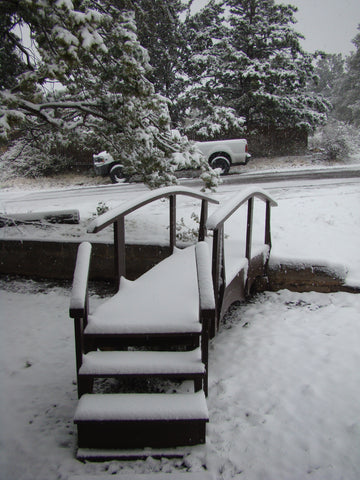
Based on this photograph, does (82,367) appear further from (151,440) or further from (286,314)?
(286,314)

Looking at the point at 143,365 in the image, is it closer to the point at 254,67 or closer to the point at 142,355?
the point at 142,355

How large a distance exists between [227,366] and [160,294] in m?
0.91

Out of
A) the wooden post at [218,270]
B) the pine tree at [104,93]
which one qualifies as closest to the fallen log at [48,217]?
the pine tree at [104,93]

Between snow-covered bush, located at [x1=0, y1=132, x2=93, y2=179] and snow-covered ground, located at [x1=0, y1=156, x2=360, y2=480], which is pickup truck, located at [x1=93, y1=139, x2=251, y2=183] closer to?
snow-covered bush, located at [x1=0, y1=132, x2=93, y2=179]

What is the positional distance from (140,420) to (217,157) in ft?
44.9

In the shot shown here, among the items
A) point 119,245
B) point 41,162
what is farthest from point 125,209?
point 41,162

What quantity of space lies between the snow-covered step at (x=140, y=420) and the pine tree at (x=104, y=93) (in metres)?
3.51

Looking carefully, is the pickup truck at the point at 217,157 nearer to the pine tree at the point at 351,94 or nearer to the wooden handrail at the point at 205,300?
the wooden handrail at the point at 205,300

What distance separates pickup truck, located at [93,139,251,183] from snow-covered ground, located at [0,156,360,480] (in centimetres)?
1007

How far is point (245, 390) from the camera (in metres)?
3.09

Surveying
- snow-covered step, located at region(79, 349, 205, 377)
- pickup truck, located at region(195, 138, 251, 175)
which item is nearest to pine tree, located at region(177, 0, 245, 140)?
pickup truck, located at region(195, 138, 251, 175)

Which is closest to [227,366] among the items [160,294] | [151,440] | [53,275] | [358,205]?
[160,294]

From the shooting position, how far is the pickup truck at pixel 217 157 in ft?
49.6

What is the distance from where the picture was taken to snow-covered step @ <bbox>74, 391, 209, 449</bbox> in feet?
7.50
